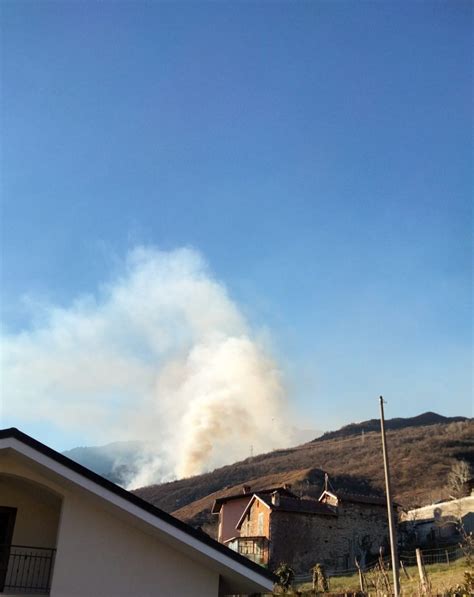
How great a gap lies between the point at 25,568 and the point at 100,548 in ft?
5.80

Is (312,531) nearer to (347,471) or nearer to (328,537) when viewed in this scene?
(328,537)

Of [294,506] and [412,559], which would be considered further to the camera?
[294,506]

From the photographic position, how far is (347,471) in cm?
9962

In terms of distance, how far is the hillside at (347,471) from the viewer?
276 ft

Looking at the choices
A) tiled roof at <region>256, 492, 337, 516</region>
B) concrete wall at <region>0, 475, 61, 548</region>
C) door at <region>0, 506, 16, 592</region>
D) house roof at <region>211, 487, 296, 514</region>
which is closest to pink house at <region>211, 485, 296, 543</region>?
house roof at <region>211, 487, 296, 514</region>

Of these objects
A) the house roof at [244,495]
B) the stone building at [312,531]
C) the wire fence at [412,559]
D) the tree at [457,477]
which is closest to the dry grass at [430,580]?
the wire fence at [412,559]

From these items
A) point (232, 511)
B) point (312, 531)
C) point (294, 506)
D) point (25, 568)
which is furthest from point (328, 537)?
point (25, 568)

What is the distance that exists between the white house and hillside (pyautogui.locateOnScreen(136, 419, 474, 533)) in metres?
56.5

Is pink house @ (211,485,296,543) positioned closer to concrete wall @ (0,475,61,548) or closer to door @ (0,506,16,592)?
concrete wall @ (0,475,61,548)

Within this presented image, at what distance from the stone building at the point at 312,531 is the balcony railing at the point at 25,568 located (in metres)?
35.5

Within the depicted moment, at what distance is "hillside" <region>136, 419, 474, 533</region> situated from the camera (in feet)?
276

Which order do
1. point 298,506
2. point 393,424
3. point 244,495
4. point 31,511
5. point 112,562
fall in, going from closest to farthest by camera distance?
point 112,562 → point 31,511 → point 298,506 → point 244,495 → point 393,424

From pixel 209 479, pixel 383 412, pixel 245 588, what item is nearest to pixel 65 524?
pixel 245 588

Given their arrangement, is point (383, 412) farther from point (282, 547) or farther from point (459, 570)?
point (282, 547)
